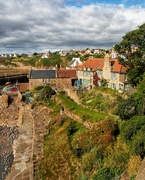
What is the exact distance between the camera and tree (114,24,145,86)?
29.2 metres

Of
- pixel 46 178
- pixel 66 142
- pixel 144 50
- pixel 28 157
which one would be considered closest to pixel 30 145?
pixel 28 157

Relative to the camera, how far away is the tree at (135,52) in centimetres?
2916

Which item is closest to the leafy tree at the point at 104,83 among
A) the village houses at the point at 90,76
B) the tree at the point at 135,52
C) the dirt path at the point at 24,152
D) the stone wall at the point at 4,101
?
the village houses at the point at 90,76

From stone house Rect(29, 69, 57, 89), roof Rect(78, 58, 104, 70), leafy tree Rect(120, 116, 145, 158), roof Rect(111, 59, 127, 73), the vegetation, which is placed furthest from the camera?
stone house Rect(29, 69, 57, 89)

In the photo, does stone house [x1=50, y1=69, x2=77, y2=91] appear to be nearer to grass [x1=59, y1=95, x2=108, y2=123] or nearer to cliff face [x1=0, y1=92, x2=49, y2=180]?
cliff face [x1=0, y1=92, x2=49, y2=180]

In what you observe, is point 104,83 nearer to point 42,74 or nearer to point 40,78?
point 40,78

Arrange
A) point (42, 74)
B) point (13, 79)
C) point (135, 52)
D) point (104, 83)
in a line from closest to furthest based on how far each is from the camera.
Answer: point (135, 52) < point (104, 83) < point (42, 74) < point (13, 79)

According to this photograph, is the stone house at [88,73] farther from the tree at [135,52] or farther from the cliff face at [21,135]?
the tree at [135,52]

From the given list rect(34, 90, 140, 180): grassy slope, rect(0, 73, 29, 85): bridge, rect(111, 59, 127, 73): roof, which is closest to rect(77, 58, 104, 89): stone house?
rect(111, 59, 127, 73): roof

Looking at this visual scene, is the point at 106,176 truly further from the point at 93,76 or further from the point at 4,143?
the point at 93,76

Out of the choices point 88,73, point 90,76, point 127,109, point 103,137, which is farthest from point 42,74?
point 103,137

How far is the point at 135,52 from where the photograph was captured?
30.1m

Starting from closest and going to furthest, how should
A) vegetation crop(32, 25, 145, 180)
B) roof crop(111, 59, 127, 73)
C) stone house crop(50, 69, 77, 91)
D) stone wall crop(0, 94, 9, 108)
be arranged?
vegetation crop(32, 25, 145, 180) → roof crop(111, 59, 127, 73) → stone wall crop(0, 94, 9, 108) → stone house crop(50, 69, 77, 91)

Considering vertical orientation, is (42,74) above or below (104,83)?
above
